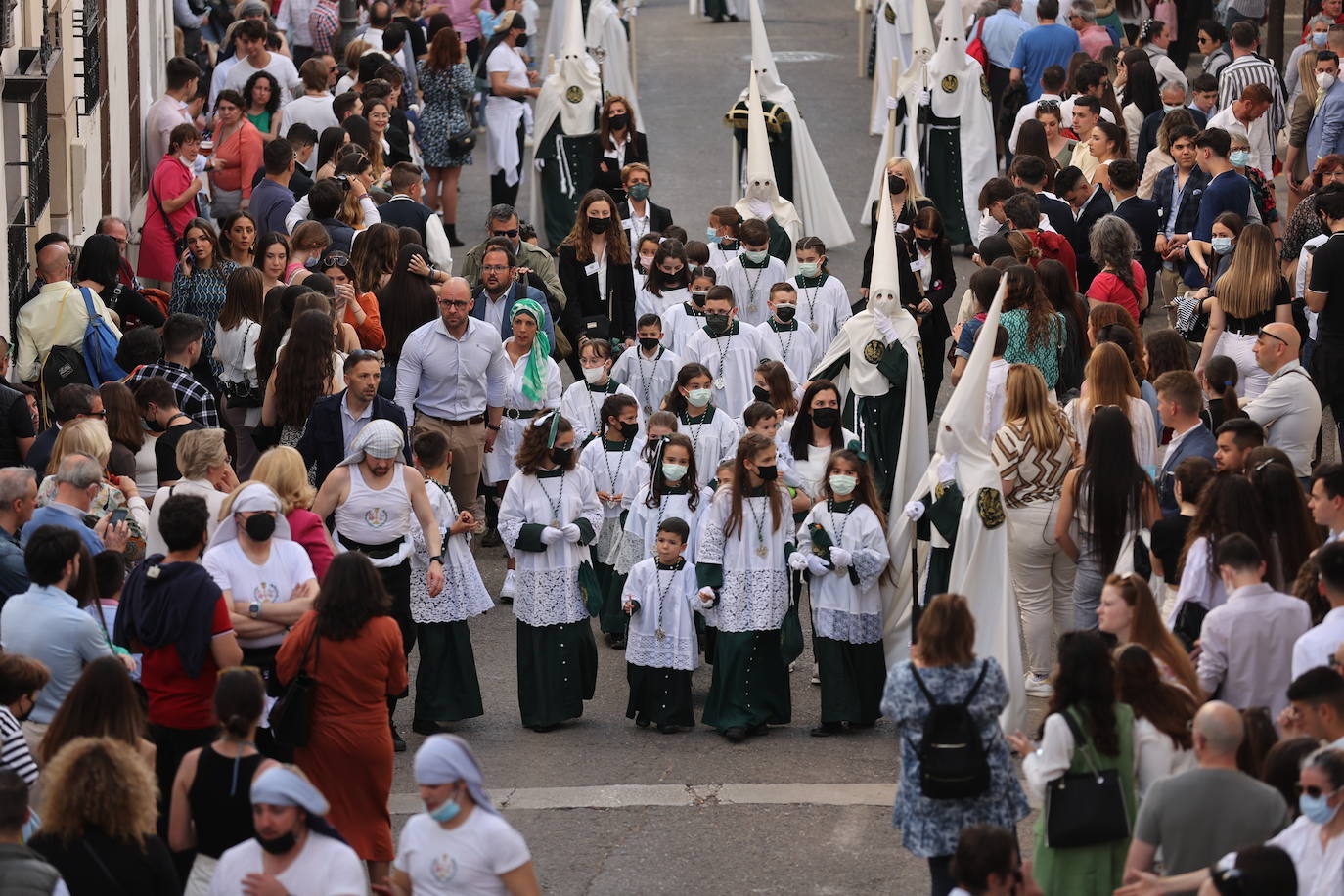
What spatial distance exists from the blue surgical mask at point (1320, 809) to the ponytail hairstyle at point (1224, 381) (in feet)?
14.4

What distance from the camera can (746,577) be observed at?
10.0 m

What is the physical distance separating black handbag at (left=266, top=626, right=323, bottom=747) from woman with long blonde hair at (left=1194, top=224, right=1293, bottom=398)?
5833mm

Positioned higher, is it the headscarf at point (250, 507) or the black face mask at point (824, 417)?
the headscarf at point (250, 507)

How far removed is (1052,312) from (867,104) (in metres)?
13.8

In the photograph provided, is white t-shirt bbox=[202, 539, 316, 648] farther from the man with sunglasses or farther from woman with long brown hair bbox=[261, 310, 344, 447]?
the man with sunglasses

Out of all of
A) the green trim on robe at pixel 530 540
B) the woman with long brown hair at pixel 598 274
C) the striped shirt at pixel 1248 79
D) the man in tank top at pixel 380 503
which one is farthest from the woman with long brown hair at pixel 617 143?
the man in tank top at pixel 380 503

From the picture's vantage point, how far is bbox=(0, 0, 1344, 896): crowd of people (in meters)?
6.60

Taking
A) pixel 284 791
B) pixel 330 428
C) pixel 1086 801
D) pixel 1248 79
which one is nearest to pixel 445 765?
pixel 284 791

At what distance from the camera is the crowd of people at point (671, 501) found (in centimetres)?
660

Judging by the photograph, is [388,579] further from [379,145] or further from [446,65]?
[446,65]

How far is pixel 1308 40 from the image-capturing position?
18969mm

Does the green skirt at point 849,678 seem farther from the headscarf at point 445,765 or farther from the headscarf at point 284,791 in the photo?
the headscarf at point 284,791

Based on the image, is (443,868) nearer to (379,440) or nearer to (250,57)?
(379,440)

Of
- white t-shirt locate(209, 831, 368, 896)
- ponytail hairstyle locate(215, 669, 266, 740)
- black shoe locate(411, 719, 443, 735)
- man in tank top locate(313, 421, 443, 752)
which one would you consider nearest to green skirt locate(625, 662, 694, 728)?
black shoe locate(411, 719, 443, 735)
